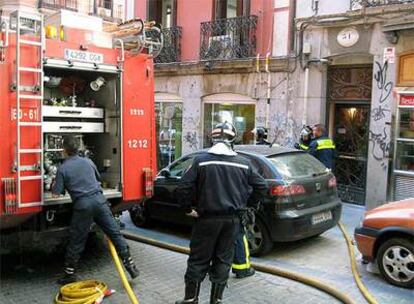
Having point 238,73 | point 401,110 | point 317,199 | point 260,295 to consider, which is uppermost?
point 238,73

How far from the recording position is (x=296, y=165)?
7.97 m

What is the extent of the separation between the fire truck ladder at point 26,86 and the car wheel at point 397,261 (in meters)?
4.12

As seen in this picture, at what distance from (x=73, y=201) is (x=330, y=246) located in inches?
162

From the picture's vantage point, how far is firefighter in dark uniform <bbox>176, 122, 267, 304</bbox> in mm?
5148

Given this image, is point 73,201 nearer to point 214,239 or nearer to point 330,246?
point 214,239

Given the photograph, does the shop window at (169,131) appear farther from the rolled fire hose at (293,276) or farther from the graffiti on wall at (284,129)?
the rolled fire hose at (293,276)

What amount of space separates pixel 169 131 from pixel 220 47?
3418 mm

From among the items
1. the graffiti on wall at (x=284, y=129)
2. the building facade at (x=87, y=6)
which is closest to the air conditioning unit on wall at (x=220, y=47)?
the graffiti on wall at (x=284, y=129)

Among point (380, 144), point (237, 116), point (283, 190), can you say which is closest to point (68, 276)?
point (283, 190)

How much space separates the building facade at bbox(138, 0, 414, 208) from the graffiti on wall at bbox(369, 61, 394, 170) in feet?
0.07

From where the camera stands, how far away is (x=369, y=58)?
1149 cm

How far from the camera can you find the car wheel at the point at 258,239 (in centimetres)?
752

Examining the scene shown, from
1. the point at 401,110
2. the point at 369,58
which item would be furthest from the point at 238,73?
the point at 401,110

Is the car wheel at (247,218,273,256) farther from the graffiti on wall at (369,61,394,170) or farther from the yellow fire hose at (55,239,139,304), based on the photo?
the graffiti on wall at (369,61,394,170)
